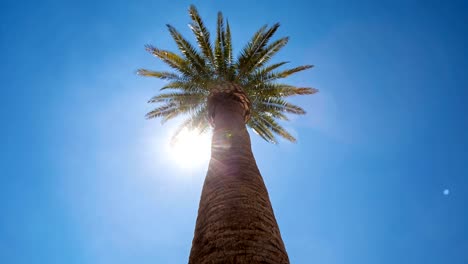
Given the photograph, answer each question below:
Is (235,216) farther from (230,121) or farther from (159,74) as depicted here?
(159,74)

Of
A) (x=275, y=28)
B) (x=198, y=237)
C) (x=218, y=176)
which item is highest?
(x=275, y=28)

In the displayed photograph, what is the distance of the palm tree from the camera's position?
341 cm

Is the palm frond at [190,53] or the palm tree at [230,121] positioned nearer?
the palm tree at [230,121]

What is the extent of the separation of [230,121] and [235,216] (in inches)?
131

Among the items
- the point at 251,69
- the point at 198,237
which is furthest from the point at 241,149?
the point at 251,69

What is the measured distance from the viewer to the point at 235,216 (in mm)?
3688

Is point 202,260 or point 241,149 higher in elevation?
point 241,149

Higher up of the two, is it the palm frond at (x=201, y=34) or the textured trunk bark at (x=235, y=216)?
the palm frond at (x=201, y=34)

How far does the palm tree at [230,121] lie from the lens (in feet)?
11.2

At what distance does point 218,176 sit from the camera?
4.66 meters

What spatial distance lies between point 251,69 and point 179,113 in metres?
3.62

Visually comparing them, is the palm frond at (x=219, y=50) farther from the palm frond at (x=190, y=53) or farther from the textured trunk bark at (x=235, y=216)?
the textured trunk bark at (x=235, y=216)

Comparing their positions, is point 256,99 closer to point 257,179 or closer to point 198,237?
point 257,179

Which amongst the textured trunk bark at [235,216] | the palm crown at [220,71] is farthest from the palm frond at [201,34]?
the textured trunk bark at [235,216]
